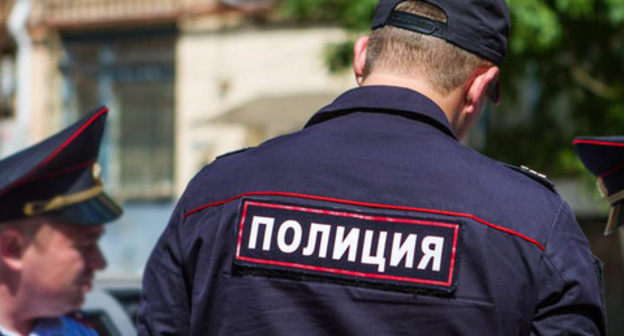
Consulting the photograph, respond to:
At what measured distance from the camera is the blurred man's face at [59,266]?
2.95 metres

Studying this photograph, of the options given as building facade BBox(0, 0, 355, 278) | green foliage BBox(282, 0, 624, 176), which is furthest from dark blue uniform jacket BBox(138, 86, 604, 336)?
building facade BBox(0, 0, 355, 278)

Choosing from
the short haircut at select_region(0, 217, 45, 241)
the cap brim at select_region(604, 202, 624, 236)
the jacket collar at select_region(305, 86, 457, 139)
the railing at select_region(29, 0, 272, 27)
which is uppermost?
the railing at select_region(29, 0, 272, 27)

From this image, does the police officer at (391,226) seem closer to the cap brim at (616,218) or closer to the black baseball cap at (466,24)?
the black baseball cap at (466,24)

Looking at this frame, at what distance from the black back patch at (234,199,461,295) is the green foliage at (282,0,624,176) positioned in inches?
240

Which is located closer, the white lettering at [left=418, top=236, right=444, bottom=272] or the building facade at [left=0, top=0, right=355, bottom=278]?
the white lettering at [left=418, top=236, right=444, bottom=272]

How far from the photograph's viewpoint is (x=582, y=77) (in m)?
9.17

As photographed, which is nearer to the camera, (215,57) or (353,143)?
(353,143)

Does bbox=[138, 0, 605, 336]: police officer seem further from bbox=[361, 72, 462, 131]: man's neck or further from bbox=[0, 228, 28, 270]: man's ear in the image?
bbox=[0, 228, 28, 270]: man's ear

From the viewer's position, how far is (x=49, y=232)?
9.91ft

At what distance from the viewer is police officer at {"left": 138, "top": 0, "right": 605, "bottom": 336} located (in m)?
1.81

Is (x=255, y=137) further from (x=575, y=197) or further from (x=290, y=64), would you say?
(x=575, y=197)

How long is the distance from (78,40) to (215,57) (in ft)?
9.11

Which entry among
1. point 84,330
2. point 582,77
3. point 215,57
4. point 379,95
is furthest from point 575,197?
point 379,95

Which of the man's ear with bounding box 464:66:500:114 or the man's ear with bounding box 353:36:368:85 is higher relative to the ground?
the man's ear with bounding box 353:36:368:85
